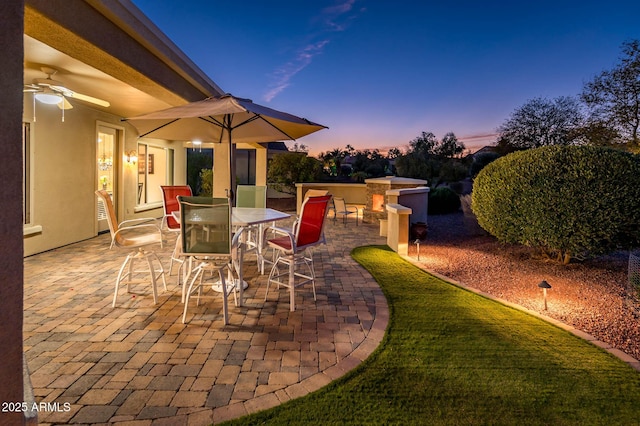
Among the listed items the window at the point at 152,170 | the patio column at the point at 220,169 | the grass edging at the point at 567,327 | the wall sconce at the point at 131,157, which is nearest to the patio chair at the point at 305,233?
the grass edging at the point at 567,327

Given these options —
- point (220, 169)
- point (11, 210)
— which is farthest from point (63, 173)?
point (11, 210)

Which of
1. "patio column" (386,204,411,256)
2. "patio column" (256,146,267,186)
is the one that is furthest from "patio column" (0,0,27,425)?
"patio column" (256,146,267,186)

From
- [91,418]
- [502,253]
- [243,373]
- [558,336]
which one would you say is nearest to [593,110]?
[502,253]

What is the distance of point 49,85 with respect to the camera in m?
5.00

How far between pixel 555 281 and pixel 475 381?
12.8 feet

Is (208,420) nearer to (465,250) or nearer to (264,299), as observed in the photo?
(264,299)

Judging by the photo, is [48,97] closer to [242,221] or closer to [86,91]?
[86,91]

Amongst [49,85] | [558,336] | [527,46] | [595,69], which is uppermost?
[527,46]

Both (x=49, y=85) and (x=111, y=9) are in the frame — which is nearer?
(x=111, y=9)

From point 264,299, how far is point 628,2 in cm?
1542

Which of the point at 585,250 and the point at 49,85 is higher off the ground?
the point at 49,85

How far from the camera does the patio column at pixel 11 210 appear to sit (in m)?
1.26

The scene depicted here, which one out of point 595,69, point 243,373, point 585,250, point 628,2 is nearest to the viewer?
point 243,373

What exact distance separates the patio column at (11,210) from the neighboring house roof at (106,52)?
6.70 ft
